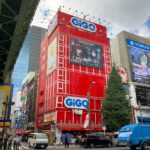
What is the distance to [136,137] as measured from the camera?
2255 centimetres

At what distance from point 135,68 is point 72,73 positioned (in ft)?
58.7

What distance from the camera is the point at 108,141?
3052 centimetres

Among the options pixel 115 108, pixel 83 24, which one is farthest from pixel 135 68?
pixel 115 108

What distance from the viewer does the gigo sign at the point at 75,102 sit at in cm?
4566

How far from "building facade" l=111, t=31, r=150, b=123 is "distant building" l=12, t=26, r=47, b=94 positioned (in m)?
101

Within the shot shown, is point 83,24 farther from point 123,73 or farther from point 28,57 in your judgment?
point 28,57

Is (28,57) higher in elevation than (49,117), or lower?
higher

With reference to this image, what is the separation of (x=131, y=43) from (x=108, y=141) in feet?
114

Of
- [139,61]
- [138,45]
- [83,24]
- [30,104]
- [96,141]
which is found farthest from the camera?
[30,104]

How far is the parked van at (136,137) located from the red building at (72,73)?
70.8 ft

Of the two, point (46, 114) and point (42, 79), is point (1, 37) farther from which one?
point (42, 79)

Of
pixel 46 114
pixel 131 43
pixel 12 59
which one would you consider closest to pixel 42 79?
pixel 46 114

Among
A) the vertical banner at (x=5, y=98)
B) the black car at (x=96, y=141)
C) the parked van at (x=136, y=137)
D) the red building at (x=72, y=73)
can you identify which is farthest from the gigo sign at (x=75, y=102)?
the vertical banner at (x=5, y=98)

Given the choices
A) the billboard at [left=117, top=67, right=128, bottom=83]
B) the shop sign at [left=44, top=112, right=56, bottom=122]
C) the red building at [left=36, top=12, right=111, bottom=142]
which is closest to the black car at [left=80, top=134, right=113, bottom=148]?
the red building at [left=36, top=12, right=111, bottom=142]
